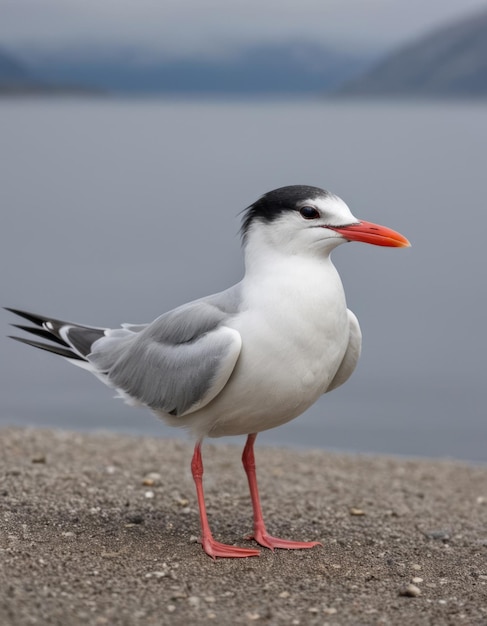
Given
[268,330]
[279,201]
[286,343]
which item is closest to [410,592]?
[286,343]

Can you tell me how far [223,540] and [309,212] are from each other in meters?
2.17

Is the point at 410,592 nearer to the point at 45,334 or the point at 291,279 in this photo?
the point at 291,279

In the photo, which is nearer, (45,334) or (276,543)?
(276,543)

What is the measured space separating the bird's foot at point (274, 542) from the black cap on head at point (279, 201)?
1877mm

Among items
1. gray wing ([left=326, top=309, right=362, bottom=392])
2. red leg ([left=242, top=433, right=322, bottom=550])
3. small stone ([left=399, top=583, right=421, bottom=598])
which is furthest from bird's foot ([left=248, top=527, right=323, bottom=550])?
gray wing ([left=326, top=309, right=362, bottom=392])

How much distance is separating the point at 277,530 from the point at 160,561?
1327 mm

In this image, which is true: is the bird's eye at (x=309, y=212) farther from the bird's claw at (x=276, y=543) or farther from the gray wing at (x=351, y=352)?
the bird's claw at (x=276, y=543)

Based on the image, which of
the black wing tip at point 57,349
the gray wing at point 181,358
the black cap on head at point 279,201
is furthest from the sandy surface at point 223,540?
the black cap on head at point 279,201

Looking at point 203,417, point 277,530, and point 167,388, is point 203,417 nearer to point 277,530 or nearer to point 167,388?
point 167,388

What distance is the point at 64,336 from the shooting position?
21.9 feet

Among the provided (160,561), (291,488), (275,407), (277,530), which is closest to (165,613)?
(160,561)

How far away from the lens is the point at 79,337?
666 centimetres

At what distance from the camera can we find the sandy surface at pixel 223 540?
4941 millimetres

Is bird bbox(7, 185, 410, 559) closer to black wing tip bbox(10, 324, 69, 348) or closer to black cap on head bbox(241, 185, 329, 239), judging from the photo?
black cap on head bbox(241, 185, 329, 239)
